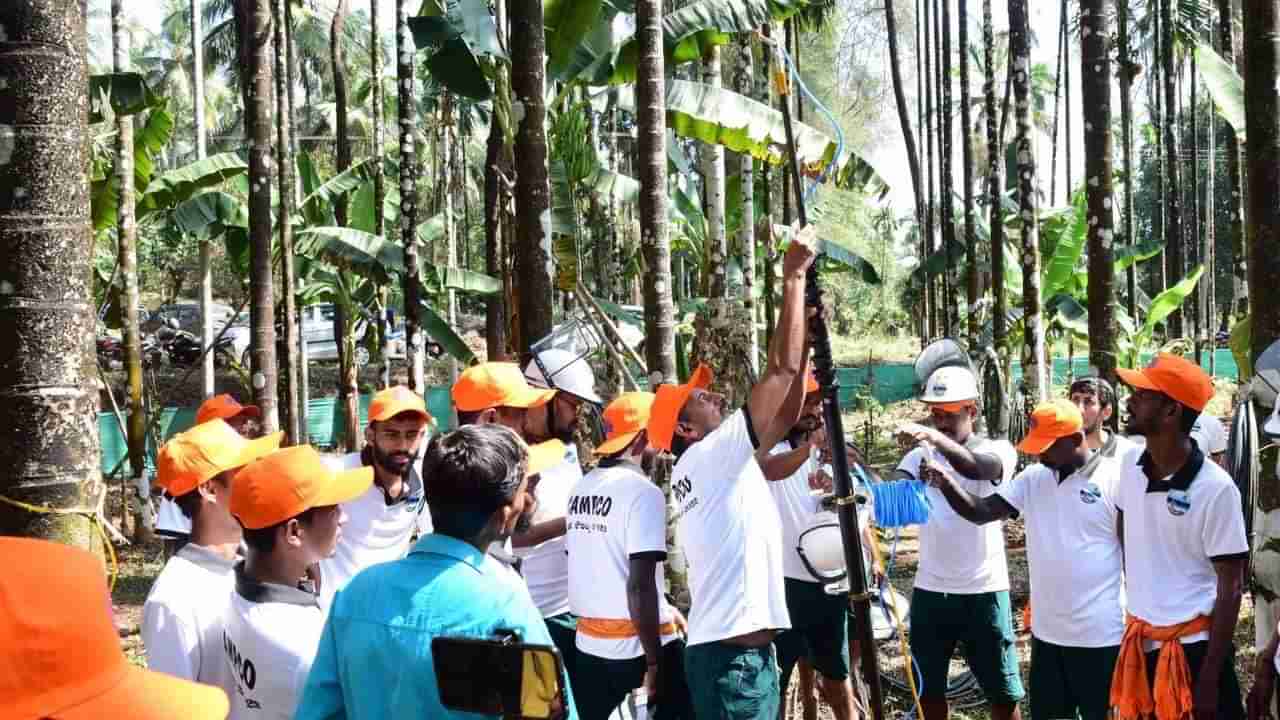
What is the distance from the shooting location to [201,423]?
5.48 metres

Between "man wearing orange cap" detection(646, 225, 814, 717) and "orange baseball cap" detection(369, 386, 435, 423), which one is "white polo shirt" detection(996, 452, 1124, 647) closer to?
"man wearing orange cap" detection(646, 225, 814, 717)

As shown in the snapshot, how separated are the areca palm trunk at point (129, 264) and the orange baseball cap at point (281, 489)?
10942 mm

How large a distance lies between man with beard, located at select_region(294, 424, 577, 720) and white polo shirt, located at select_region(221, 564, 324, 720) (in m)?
0.32

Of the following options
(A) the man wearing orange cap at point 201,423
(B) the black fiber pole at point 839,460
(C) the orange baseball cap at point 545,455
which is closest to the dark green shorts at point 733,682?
(B) the black fiber pole at point 839,460

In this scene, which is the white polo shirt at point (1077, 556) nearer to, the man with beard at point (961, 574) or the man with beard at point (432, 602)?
the man with beard at point (961, 574)

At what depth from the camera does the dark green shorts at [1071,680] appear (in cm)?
550

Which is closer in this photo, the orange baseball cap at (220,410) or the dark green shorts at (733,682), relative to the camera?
the dark green shorts at (733,682)

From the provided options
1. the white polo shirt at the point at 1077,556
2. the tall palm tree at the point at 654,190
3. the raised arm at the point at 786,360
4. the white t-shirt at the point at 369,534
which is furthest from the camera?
the tall palm tree at the point at 654,190

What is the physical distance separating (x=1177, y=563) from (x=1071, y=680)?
953 millimetres

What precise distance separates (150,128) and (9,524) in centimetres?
1356

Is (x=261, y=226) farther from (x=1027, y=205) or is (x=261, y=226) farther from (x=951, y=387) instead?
(x=1027, y=205)

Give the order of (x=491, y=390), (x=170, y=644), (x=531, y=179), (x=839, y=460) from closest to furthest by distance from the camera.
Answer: (x=170, y=644)
(x=839, y=460)
(x=491, y=390)
(x=531, y=179)

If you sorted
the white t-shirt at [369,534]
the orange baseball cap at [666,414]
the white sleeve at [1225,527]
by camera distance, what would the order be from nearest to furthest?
1. the white sleeve at [1225,527]
2. the orange baseball cap at [666,414]
3. the white t-shirt at [369,534]

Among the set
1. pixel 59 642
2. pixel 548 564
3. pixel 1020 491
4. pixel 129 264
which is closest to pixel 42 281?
pixel 59 642
